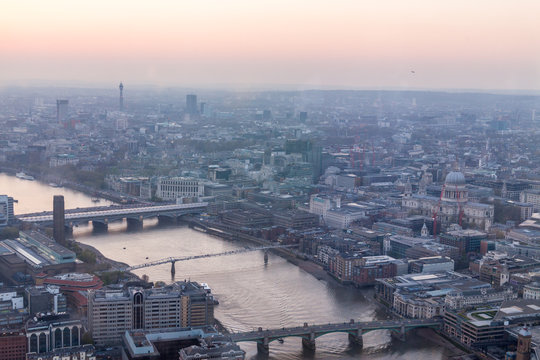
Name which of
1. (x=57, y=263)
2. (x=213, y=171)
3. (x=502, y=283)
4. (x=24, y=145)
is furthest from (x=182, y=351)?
(x=24, y=145)

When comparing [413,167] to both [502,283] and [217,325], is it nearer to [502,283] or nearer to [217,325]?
[502,283]

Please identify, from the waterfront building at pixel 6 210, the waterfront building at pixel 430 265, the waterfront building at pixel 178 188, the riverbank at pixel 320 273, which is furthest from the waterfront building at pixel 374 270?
the waterfront building at pixel 178 188

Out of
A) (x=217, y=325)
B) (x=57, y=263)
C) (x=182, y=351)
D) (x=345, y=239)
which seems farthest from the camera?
(x=345, y=239)

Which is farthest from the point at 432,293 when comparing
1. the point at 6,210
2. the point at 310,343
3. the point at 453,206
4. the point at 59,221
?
the point at 6,210

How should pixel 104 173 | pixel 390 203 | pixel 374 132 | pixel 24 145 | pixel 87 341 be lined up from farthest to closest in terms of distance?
pixel 374 132 → pixel 24 145 → pixel 104 173 → pixel 390 203 → pixel 87 341

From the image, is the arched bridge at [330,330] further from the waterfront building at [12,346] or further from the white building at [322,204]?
the white building at [322,204]

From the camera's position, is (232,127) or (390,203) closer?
(390,203)

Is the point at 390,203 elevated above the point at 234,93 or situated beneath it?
situated beneath
